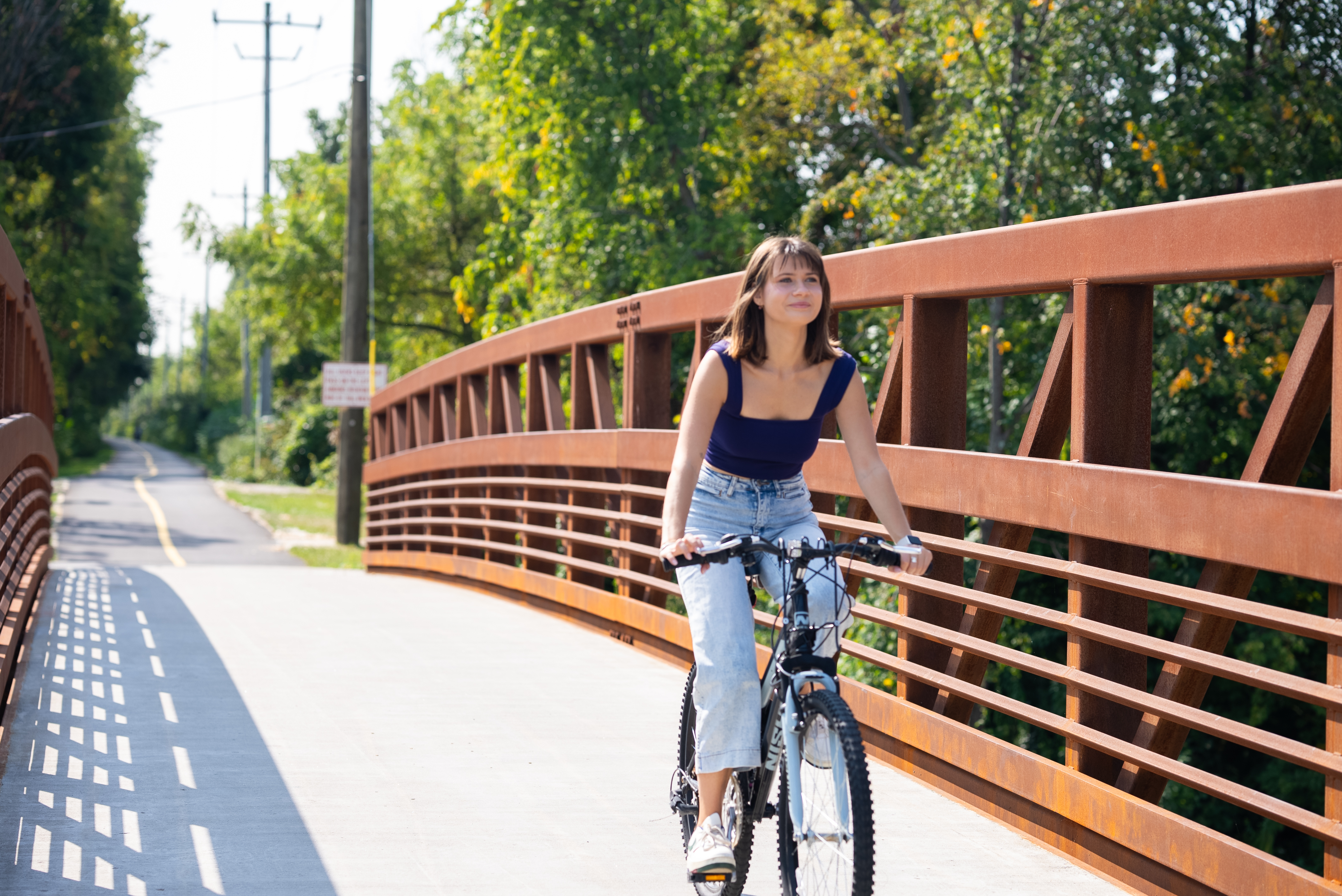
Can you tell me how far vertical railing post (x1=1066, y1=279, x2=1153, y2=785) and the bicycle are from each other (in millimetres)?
1209

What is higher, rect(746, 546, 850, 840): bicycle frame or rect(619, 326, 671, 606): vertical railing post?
rect(619, 326, 671, 606): vertical railing post

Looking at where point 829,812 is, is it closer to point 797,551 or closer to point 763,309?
point 797,551

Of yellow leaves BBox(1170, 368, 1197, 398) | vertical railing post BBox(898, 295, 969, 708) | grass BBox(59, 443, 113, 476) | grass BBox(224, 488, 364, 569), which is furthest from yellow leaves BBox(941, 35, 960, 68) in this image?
grass BBox(59, 443, 113, 476)

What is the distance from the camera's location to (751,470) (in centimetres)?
396

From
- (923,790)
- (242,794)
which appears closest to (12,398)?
(242,794)

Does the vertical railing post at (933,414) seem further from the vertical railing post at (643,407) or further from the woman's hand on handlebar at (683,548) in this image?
the vertical railing post at (643,407)

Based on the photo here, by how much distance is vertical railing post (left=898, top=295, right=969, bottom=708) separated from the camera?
227 inches

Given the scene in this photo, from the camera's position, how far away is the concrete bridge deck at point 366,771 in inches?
172

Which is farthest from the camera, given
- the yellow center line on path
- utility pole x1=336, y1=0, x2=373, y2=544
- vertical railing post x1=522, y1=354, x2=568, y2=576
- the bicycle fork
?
the yellow center line on path

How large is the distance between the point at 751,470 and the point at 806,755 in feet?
2.55

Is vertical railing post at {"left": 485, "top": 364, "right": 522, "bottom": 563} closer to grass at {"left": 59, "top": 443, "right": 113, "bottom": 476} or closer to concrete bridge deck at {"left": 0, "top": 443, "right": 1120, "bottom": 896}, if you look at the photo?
concrete bridge deck at {"left": 0, "top": 443, "right": 1120, "bottom": 896}

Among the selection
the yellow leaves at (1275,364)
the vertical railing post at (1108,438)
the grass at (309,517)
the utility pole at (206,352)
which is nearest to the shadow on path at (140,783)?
the vertical railing post at (1108,438)

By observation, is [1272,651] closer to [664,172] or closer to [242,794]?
[664,172]

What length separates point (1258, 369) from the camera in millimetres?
13344
